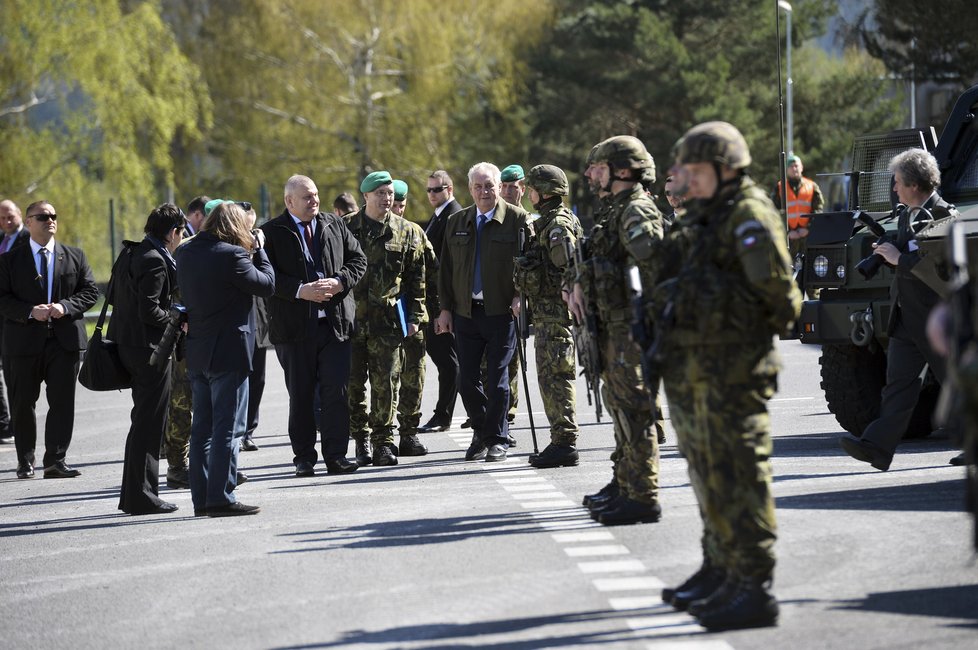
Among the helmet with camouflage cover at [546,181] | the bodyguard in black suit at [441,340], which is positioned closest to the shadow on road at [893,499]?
the helmet with camouflage cover at [546,181]

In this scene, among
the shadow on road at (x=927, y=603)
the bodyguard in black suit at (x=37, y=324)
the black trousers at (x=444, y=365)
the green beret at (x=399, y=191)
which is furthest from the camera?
the black trousers at (x=444, y=365)

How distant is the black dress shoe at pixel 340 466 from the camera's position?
11.4 m

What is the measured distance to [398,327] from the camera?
12039 millimetres

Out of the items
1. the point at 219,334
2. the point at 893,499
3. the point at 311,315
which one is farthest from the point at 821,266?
the point at 219,334

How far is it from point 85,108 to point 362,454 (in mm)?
24173

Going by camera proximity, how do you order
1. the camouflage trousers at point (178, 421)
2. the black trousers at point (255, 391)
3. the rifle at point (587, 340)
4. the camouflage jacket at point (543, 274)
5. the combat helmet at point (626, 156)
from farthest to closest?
1. the black trousers at point (255, 391)
2. the camouflage trousers at point (178, 421)
3. the camouflage jacket at point (543, 274)
4. the rifle at point (587, 340)
5. the combat helmet at point (626, 156)

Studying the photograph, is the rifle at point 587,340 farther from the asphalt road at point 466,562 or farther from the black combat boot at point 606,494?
the asphalt road at point 466,562

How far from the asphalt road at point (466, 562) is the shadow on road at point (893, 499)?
0.07 feet

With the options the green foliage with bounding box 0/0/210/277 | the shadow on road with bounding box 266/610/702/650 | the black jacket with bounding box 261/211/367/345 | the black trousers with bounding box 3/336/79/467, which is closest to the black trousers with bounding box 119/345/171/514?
the black jacket with bounding box 261/211/367/345

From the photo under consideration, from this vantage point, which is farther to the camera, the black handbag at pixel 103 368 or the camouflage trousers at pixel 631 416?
the black handbag at pixel 103 368

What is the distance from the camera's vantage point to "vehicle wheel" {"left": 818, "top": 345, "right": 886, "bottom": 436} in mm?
11633

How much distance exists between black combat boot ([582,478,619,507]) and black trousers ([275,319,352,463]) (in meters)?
2.65

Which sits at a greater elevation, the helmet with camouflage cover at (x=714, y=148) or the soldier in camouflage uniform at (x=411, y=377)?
the helmet with camouflage cover at (x=714, y=148)

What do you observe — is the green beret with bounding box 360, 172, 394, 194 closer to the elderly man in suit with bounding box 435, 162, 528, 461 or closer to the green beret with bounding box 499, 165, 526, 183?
the elderly man in suit with bounding box 435, 162, 528, 461
